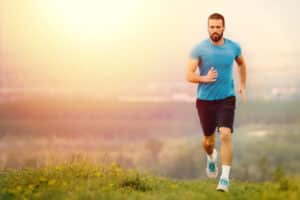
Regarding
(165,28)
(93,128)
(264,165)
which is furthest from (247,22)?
(93,128)

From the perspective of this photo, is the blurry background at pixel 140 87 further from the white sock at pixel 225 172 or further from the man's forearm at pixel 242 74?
the white sock at pixel 225 172

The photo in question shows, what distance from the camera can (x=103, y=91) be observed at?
5457 millimetres

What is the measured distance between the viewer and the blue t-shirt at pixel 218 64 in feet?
17.0


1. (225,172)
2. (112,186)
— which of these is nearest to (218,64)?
(225,172)

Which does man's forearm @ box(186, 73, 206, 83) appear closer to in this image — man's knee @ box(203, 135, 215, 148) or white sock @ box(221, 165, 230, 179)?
man's knee @ box(203, 135, 215, 148)

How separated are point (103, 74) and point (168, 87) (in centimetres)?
52

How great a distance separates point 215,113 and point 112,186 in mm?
948

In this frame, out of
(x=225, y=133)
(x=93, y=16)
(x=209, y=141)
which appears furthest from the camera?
(x=93, y=16)

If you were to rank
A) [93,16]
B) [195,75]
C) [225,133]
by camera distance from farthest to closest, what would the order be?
[93,16] < [195,75] < [225,133]

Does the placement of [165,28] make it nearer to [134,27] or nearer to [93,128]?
[134,27]

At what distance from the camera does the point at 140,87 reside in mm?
5484

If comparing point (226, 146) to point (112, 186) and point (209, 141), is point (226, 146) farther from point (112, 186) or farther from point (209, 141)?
point (112, 186)

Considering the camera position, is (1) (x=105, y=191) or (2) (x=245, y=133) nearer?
(1) (x=105, y=191)

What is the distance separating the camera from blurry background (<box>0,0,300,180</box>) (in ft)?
17.8
